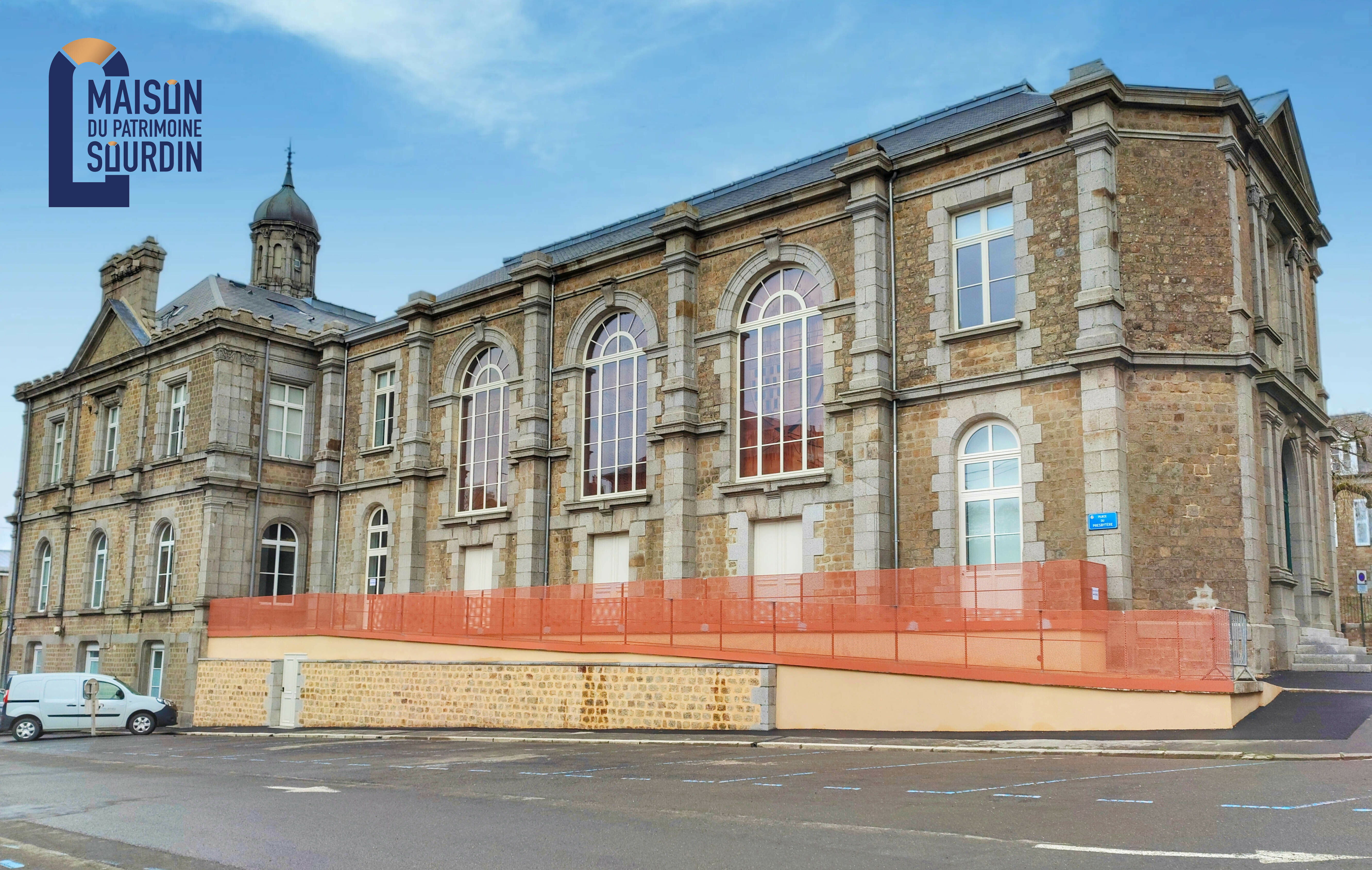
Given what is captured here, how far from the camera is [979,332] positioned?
1953 centimetres

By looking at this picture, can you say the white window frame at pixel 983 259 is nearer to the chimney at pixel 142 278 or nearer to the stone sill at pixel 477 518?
the stone sill at pixel 477 518

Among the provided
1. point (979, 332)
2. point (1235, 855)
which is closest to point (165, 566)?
point (979, 332)

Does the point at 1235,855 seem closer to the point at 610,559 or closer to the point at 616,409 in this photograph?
the point at 610,559

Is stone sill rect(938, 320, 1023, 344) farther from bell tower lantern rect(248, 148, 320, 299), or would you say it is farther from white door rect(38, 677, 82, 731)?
bell tower lantern rect(248, 148, 320, 299)

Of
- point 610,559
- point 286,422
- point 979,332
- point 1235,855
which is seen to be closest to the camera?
point 1235,855

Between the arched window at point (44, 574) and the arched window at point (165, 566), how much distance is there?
6782 millimetres

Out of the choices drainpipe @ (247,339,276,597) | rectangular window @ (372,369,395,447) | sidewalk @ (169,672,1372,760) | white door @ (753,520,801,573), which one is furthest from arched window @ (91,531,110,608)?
white door @ (753,520,801,573)

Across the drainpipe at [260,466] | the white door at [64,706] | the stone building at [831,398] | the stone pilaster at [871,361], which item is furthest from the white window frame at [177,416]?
the stone pilaster at [871,361]

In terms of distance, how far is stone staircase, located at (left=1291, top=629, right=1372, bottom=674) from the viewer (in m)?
18.4

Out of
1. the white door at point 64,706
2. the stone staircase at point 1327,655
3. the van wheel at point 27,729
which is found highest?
the stone staircase at point 1327,655

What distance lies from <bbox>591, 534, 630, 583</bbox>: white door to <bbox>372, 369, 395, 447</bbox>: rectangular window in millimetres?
8486

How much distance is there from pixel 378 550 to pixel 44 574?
14381 mm

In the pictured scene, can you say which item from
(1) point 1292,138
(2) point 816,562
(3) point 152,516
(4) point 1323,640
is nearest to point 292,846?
(2) point 816,562

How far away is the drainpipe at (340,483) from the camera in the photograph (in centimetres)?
3089
